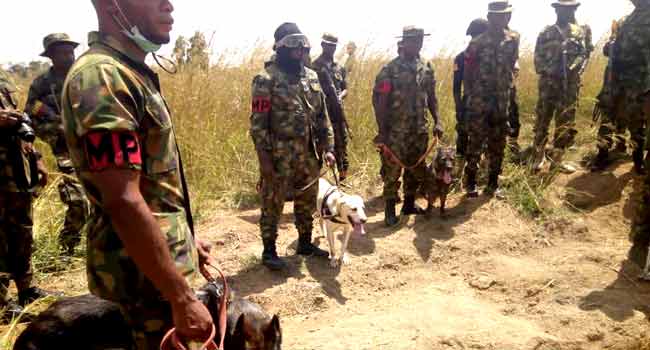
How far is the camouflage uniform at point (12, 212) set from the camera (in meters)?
Answer: 3.78

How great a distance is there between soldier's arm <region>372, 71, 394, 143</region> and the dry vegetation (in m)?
1.38

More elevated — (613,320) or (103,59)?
(103,59)

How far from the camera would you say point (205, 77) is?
278 inches

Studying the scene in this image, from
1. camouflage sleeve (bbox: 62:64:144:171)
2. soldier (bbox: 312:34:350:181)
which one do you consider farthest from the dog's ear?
soldier (bbox: 312:34:350:181)

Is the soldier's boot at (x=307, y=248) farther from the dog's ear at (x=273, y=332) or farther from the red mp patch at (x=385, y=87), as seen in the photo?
the dog's ear at (x=273, y=332)

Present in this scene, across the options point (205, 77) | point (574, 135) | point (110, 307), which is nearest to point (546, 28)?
point (574, 135)

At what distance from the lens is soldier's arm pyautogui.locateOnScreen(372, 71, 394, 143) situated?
5476 mm

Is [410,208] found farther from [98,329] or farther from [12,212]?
[12,212]

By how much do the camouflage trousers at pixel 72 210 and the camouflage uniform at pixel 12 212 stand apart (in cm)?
72

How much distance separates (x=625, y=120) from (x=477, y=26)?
205 centimetres

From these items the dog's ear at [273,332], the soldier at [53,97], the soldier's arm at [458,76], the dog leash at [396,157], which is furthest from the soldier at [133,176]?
the soldier's arm at [458,76]

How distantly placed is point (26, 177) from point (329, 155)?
2398 mm

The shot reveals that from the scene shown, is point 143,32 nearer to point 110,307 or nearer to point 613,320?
point 110,307

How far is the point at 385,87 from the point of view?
5.46m
